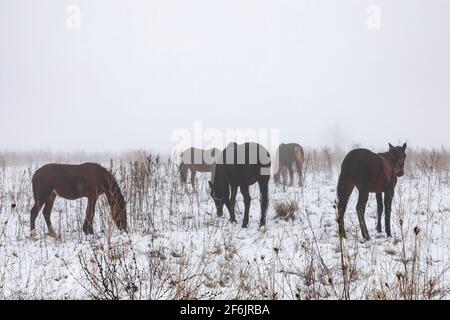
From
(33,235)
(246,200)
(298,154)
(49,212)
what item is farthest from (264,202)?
(298,154)

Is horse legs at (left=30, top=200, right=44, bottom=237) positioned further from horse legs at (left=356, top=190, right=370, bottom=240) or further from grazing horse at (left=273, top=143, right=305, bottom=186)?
grazing horse at (left=273, top=143, right=305, bottom=186)

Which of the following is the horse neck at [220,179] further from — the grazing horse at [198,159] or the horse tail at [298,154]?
the horse tail at [298,154]

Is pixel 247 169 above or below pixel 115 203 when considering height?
above

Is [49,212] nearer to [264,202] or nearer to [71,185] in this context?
[71,185]

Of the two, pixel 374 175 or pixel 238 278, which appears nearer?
pixel 238 278

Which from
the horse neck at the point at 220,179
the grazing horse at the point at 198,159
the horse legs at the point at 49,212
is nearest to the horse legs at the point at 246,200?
the horse neck at the point at 220,179

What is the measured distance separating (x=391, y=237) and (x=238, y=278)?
11.2 feet

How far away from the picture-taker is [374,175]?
229 inches

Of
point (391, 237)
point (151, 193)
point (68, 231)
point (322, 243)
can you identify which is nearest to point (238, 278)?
point (322, 243)

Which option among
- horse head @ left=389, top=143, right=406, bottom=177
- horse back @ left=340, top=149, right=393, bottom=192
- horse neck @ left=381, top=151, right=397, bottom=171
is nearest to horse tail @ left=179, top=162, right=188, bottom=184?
horse back @ left=340, top=149, right=393, bottom=192

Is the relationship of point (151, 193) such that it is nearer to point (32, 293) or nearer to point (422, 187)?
point (32, 293)

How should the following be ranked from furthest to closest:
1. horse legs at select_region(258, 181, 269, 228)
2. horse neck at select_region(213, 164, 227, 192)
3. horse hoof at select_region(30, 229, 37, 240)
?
horse neck at select_region(213, 164, 227, 192) → horse legs at select_region(258, 181, 269, 228) → horse hoof at select_region(30, 229, 37, 240)

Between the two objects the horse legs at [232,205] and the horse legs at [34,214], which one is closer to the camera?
the horse legs at [34,214]

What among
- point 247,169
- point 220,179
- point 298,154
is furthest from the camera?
point 298,154
